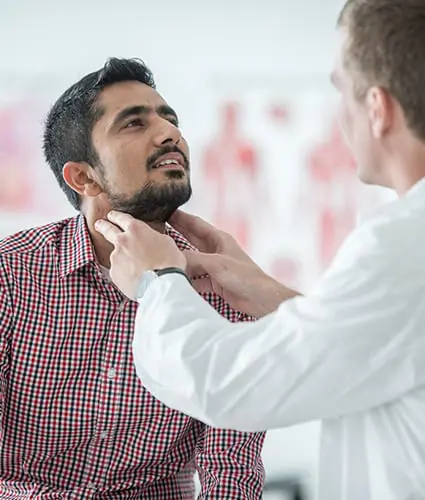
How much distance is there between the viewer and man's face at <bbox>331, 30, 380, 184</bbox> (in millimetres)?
1153

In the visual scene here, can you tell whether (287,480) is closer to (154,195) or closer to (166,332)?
(154,195)

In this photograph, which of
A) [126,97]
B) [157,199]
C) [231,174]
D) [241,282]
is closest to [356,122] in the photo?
[241,282]

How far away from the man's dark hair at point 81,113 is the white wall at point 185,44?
0.84 metres

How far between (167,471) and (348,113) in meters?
0.80

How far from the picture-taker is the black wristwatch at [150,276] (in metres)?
1.24

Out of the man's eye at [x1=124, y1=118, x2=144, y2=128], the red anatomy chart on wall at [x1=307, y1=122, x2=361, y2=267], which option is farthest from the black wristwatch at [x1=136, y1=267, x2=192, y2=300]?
the red anatomy chart on wall at [x1=307, y1=122, x2=361, y2=267]

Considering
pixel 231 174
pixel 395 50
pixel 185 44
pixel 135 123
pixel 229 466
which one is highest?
pixel 185 44

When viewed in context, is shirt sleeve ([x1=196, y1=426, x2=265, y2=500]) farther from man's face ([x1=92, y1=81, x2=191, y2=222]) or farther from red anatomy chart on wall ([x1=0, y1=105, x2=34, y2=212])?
red anatomy chart on wall ([x1=0, y1=105, x2=34, y2=212])

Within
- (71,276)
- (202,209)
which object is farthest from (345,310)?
(202,209)

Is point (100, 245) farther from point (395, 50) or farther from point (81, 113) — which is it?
point (395, 50)

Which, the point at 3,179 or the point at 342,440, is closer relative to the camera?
the point at 342,440

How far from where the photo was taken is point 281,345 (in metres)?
1.07

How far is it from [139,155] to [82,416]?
516 mm

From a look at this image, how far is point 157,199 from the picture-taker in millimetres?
1673
